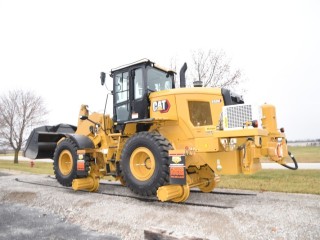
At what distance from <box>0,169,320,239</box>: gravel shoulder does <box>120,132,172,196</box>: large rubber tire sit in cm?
46

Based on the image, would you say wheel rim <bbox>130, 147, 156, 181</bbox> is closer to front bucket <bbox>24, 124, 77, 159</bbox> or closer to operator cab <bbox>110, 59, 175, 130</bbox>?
operator cab <bbox>110, 59, 175, 130</bbox>

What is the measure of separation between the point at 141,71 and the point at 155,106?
1179 millimetres

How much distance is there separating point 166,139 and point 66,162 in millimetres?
4110

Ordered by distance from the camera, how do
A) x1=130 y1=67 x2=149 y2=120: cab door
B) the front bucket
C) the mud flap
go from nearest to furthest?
the mud flap, x1=130 y1=67 x2=149 y2=120: cab door, the front bucket

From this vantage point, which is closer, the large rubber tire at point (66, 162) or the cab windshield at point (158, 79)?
the cab windshield at point (158, 79)

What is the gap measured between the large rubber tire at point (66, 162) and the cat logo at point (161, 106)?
2.88 meters

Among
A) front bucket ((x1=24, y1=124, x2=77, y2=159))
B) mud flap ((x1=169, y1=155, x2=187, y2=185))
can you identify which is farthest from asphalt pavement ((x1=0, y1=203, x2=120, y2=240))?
front bucket ((x1=24, y1=124, x2=77, y2=159))

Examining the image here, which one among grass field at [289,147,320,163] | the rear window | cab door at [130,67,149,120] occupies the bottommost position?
grass field at [289,147,320,163]

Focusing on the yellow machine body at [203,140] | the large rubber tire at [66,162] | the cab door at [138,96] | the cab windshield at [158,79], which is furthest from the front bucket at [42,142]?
the cab windshield at [158,79]

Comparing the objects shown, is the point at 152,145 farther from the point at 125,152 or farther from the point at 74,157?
the point at 74,157

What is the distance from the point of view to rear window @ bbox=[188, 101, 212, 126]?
7090mm

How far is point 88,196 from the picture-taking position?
25.9 ft

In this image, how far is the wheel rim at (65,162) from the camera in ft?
29.8

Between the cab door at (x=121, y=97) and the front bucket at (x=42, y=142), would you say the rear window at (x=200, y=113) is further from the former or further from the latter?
the front bucket at (x=42, y=142)
